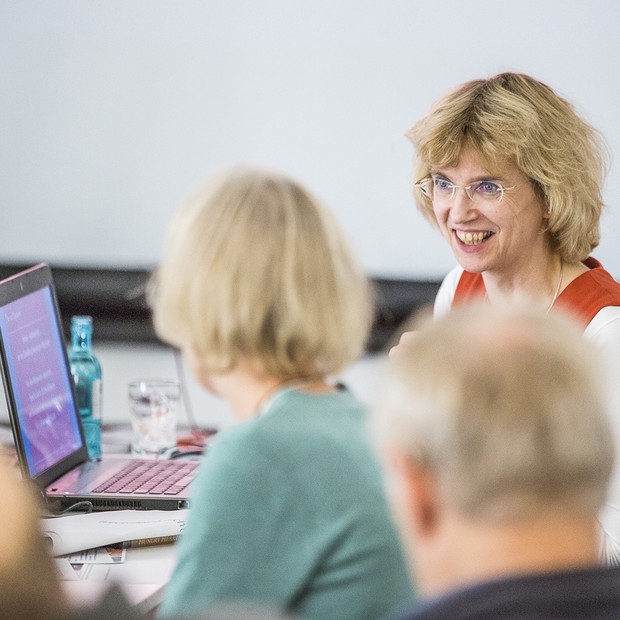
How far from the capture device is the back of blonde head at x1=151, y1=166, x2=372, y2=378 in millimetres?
1258

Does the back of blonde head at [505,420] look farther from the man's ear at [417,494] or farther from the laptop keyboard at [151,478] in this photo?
the laptop keyboard at [151,478]

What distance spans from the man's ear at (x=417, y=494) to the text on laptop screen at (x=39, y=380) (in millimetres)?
1106

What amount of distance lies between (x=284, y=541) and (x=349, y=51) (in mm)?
2595

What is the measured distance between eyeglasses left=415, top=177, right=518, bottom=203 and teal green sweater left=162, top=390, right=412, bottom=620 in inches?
47.1

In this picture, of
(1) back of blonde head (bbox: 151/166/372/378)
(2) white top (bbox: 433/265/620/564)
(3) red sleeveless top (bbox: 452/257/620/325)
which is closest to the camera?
(1) back of blonde head (bbox: 151/166/372/378)

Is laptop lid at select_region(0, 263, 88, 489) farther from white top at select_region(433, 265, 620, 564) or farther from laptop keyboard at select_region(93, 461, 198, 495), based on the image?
white top at select_region(433, 265, 620, 564)

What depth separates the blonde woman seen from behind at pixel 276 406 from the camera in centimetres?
114

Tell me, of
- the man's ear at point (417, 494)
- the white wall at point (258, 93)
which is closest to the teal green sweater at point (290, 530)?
the man's ear at point (417, 494)

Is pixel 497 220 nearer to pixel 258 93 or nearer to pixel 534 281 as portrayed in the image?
pixel 534 281

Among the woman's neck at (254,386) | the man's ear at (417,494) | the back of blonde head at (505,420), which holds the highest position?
the back of blonde head at (505,420)

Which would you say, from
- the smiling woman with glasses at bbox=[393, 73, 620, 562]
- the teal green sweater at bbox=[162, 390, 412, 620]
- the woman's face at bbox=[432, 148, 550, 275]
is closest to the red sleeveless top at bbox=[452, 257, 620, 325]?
the smiling woman with glasses at bbox=[393, 73, 620, 562]

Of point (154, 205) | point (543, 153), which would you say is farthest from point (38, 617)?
point (154, 205)

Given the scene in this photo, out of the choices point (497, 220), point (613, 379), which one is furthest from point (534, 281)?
point (613, 379)

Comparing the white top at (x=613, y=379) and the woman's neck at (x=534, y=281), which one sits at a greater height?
the woman's neck at (x=534, y=281)
